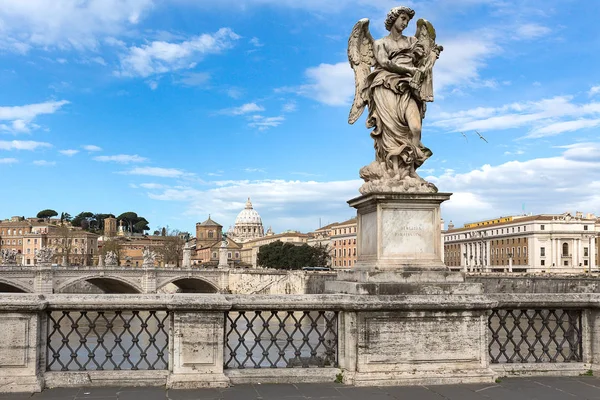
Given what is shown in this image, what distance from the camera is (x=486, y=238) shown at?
109 metres

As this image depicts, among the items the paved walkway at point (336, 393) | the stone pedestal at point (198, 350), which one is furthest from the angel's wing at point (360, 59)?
the paved walkway at point (336, 393)

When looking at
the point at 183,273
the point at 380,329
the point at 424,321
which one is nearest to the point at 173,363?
the point at 380,329

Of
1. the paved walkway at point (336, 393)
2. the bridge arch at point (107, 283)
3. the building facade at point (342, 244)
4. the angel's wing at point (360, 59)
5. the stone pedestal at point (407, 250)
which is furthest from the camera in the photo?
the building facade at point (342, 244)

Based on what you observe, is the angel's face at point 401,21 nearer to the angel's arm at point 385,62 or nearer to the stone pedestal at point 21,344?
the angel's arm at point 385,62

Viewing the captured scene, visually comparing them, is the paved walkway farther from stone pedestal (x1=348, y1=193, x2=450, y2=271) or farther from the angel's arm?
the angel's arm

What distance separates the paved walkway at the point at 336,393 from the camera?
605cm

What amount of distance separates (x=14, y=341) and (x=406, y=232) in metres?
4.21

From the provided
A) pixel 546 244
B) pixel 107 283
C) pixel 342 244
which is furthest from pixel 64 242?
pixel 546 244

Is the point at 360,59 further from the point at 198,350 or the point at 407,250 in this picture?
the point at 198,350

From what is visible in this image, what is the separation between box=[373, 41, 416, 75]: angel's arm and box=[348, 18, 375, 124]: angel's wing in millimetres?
133

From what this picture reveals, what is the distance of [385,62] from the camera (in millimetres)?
7480

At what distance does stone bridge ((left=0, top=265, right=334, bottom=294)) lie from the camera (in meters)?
61.5

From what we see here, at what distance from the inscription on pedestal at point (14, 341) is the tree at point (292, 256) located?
103906 millimetres

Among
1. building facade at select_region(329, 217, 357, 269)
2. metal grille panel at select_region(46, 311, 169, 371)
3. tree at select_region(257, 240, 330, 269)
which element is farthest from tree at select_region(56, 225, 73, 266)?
metal grille panel at select_region(46, 311, 169, 371)
